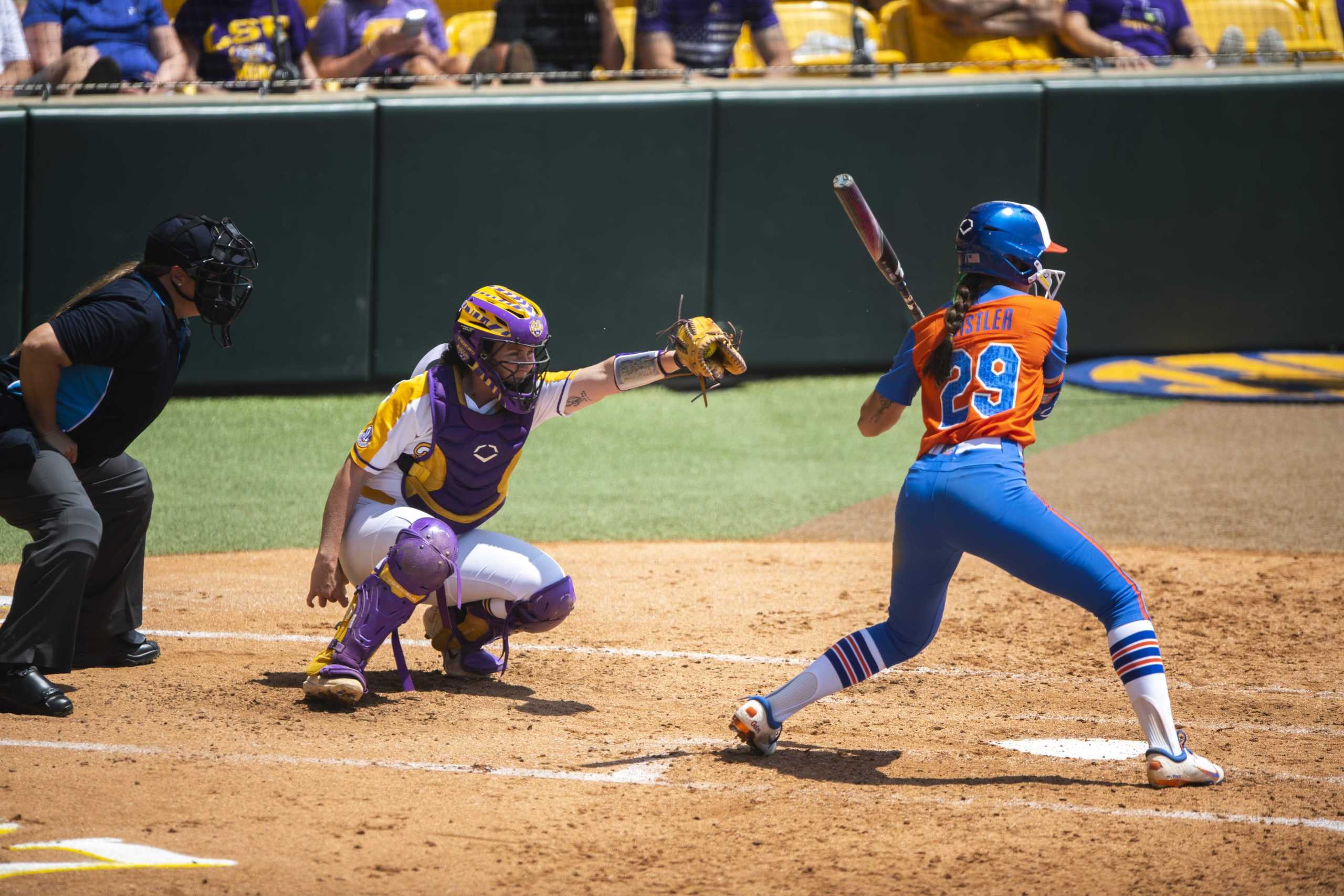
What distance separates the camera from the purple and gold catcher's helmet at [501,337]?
15.3 ft

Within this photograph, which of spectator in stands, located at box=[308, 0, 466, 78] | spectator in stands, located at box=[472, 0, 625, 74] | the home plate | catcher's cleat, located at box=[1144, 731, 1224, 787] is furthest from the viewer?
spectator in stands, located at box=[472, 0, 625, 74]

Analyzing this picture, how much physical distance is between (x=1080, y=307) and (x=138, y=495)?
309 inches

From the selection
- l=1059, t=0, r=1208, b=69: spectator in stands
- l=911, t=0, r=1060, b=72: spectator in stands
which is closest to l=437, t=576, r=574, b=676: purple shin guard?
l=911, t=0, r=1060, b=72: spectator in stands

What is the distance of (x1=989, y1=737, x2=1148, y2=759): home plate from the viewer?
4469mm

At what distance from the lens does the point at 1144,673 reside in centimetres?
395

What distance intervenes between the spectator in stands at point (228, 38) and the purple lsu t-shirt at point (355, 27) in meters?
0.31

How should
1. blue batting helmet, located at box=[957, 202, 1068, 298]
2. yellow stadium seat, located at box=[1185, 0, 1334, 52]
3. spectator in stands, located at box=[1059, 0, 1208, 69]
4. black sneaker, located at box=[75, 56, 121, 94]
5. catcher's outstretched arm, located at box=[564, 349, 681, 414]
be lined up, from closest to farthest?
blue batting helmet, located at box=[957, 202, 1068, 298], catcher's outstretched arm, located at box=[564, 349, 681, 414], black sneaker, located at box=[75, 56, 121, 94], spectator in stands, located at box=[1059, 0, 1208, 69], yellow stadium seat, located at box=[1185, 0, 1334, 52]

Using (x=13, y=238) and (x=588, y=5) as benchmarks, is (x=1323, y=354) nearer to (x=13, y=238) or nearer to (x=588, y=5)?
(x=588, y=5)

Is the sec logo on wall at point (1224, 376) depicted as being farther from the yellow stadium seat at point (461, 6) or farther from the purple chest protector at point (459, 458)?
the purple chest protector at point (459, 458)

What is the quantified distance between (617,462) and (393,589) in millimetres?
4561

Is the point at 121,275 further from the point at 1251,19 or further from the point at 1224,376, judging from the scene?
the point at 1251,19

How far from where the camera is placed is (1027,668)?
18.1ft

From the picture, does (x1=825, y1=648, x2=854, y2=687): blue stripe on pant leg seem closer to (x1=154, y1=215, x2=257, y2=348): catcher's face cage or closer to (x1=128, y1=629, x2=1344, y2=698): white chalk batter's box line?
(x1=128, y1=629, x2=1344, y2=698): white chalk batter's box line

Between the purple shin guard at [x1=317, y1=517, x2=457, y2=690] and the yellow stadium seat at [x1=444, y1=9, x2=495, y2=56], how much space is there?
22.4 feet
